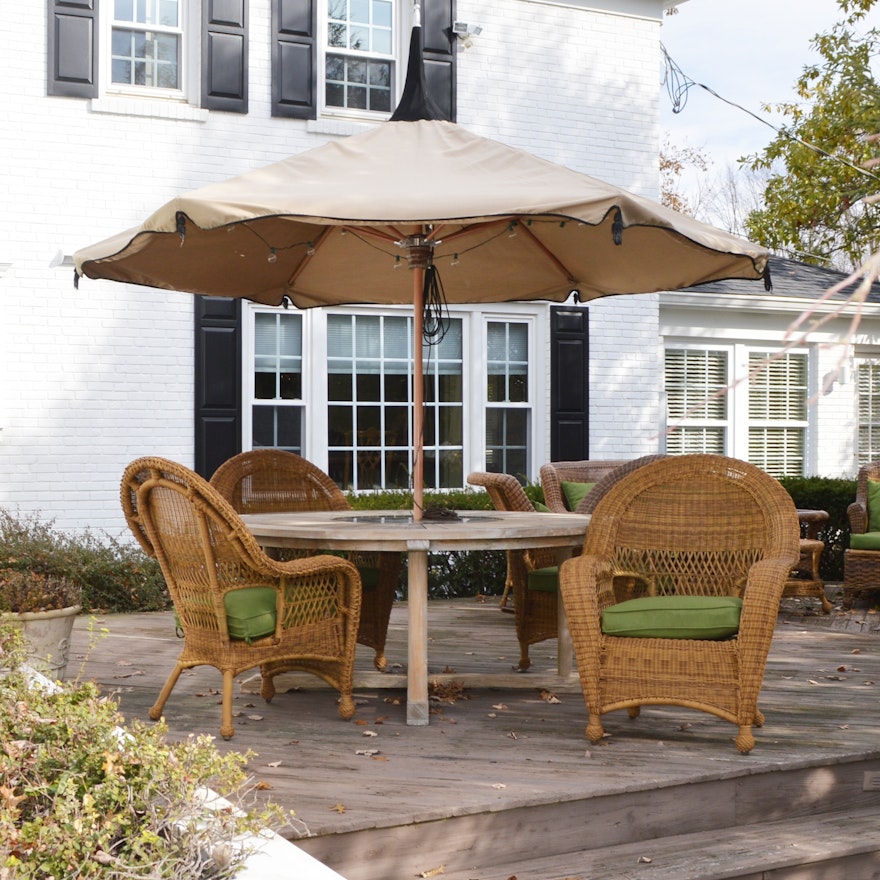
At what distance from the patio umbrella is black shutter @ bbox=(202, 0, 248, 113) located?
3247mm

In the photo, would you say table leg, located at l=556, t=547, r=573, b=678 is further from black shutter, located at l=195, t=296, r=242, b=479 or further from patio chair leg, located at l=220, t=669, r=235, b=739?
black shutter, located at l=195, t=296, r=242, b=479

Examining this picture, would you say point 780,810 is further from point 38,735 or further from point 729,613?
point 38,735

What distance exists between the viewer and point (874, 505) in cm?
806

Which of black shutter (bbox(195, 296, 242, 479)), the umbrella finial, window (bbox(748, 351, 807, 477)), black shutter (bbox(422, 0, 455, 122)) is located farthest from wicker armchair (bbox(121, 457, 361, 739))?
window (bbox(748, 351, 807, 477))

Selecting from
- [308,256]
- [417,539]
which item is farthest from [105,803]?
[308,256]

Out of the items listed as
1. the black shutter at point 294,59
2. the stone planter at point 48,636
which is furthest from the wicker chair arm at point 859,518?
the stone planter at point 48,636

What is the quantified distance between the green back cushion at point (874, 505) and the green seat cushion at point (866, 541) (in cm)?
18

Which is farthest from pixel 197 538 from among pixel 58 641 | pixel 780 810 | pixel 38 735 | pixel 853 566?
pixel 853 566

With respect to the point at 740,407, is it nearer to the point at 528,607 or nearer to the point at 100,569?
the point at 100,569

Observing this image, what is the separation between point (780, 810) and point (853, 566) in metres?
4.50

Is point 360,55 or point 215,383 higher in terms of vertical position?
point 360,55

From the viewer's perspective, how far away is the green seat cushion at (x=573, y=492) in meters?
7.16

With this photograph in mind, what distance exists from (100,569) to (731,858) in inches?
202

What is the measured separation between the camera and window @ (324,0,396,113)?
30.8 ft
